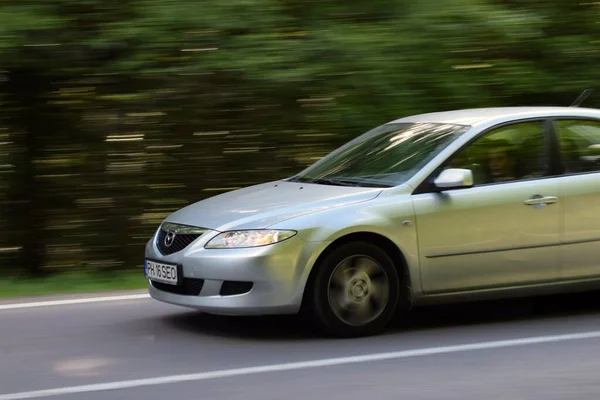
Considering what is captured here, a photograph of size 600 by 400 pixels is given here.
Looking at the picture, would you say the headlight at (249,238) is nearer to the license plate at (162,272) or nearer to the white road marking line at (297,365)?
the license plate at (162,272)

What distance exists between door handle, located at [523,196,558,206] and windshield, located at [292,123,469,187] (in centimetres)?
62

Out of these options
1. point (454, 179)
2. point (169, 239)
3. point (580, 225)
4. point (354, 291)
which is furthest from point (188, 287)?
point (580, 225)

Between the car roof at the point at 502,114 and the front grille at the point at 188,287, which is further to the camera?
the car roof at the point at 502,114

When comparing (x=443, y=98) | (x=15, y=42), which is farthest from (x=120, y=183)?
(x=443, y=98)

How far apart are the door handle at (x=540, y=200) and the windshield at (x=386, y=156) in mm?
622

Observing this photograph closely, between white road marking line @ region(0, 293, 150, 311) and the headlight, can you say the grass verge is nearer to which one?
white road marking line @ region(0, 293, 150, 311)

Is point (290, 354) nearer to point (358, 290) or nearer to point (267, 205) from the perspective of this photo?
point (358, 290)

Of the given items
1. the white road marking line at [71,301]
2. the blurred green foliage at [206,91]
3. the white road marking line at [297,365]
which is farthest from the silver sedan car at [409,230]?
the blurred green foliage at [206,91]

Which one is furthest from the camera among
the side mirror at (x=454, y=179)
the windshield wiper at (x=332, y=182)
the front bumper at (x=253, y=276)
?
the windshield wiper at (x=332, y=182)

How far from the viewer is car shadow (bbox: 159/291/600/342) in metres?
7.18

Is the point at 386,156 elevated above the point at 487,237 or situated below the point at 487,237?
above

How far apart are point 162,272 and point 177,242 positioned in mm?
226

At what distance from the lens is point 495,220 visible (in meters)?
7.19

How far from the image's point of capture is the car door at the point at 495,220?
279 inches
